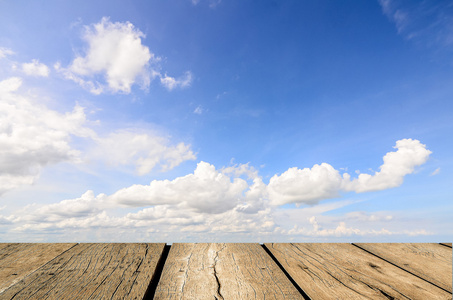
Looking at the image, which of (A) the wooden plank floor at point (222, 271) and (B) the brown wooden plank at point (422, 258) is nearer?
(A) the wooden plank floor at point (222, 271)

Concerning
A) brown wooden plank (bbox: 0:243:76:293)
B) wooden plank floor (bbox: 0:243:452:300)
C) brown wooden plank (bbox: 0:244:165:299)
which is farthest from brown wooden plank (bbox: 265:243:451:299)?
brown wooden plank (bbox: 0:243:76:293)

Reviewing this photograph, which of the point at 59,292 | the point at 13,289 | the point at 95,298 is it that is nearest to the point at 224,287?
the point at 95,298

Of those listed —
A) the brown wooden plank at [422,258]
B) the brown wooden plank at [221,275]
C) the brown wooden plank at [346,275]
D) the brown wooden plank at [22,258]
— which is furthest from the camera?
the brown wooden plank at [422,258]

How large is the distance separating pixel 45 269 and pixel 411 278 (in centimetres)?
253

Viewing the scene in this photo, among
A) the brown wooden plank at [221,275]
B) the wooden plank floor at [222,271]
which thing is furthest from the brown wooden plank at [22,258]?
the brown wooden plank at [221,275]

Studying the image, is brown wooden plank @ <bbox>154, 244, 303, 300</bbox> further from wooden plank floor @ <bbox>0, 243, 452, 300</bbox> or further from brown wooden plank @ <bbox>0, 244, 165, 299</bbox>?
brown wooden plank @ <bbox>0, 244, 165, 299</bbox>

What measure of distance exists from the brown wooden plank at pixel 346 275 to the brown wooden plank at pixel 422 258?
0.12 metres

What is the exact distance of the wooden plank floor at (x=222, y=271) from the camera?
1665 mm

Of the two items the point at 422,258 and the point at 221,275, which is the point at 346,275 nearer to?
the point at 221,275

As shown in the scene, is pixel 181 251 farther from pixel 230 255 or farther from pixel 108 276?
pixel 108 276

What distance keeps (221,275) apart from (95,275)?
32.2 inches

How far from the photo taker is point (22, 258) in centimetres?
228

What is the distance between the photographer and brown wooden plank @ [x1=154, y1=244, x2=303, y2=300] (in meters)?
1.62

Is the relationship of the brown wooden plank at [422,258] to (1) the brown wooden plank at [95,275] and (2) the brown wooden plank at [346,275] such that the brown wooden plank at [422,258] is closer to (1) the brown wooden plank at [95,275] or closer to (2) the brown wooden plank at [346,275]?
(2) the brown wooden plank at [346,275]
